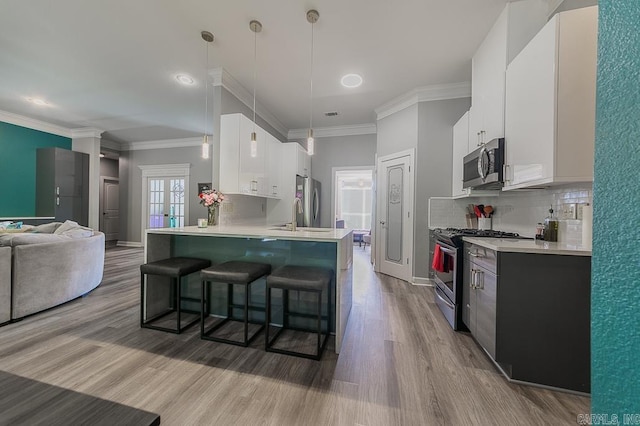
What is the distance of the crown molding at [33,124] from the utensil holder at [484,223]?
821cm

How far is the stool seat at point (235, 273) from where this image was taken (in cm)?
199

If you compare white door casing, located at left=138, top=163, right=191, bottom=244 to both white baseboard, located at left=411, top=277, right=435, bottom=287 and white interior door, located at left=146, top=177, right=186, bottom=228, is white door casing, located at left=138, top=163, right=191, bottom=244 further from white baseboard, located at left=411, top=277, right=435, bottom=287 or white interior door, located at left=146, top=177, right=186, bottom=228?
white baseboard, located at left=411, top=277, right=435, bottom=287

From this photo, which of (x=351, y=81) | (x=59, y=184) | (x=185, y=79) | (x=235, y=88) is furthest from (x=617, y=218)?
(x=59, y=184)

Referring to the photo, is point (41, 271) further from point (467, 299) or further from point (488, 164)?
point (488, 164)

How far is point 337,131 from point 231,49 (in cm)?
292

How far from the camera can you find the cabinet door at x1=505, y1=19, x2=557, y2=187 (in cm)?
166

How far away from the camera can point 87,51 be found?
115 inches

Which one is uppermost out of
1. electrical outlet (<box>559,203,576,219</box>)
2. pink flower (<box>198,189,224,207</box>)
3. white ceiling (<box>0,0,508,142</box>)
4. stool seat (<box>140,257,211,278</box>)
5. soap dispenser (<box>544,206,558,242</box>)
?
white ceiling (<box>0,0,508,142</box>)

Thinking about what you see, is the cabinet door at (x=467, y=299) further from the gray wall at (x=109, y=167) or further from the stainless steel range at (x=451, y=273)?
the gray wall at (x=109, y=167)

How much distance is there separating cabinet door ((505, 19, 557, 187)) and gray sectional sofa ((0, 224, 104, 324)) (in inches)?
176

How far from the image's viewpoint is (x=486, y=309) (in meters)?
1.82

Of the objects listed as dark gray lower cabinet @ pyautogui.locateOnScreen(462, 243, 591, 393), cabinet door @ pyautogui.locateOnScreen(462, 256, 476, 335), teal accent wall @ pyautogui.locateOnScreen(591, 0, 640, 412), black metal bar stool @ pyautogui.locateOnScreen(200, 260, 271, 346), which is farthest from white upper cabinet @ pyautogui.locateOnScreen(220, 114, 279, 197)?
teal accent wall @ pyautogui.locateOnScreen(591, 0, 640, 412)

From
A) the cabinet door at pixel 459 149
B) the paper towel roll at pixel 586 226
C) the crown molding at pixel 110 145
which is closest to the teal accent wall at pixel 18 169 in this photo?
the crown molding at pixel 110 145

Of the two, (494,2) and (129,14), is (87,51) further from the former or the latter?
(494,2)
